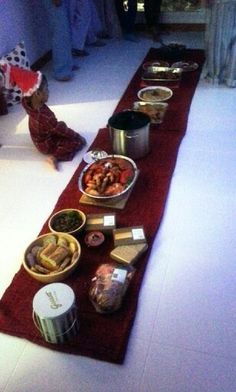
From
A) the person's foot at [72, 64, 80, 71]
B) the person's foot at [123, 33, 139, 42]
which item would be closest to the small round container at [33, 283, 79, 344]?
the person's foot at [72, 64, 80, 71]

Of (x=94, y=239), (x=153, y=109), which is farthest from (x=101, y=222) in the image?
(x=153, y=109)

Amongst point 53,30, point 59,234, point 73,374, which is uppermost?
point 53,30

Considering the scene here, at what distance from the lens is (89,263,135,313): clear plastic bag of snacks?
147 cm

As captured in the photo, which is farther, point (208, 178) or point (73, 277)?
point (208, 178)

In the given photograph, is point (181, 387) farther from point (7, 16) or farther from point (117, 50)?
point (117, 50)

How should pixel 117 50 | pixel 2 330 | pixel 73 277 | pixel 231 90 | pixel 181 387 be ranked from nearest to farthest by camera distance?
pixel 181 387 < pixel 2 330 < pixel 73 277 < pixel 231 90 < pixel 117 50

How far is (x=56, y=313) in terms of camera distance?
1.31 meters

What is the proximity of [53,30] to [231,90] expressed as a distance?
1650 mm

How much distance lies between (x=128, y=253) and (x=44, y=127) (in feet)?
3.67

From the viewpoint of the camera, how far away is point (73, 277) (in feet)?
5.40

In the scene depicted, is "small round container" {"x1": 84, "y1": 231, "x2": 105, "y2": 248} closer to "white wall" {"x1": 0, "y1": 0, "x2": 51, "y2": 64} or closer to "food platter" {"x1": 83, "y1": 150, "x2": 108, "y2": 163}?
"food platter" {"x1": 83, "y1": 150, "x2": 108, "y2": 163}

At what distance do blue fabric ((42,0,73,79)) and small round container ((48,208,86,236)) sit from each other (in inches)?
77.9

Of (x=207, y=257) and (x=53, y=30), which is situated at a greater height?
(x=53, y=30)

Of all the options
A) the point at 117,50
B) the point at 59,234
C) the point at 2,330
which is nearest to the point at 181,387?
the point at 2,330
